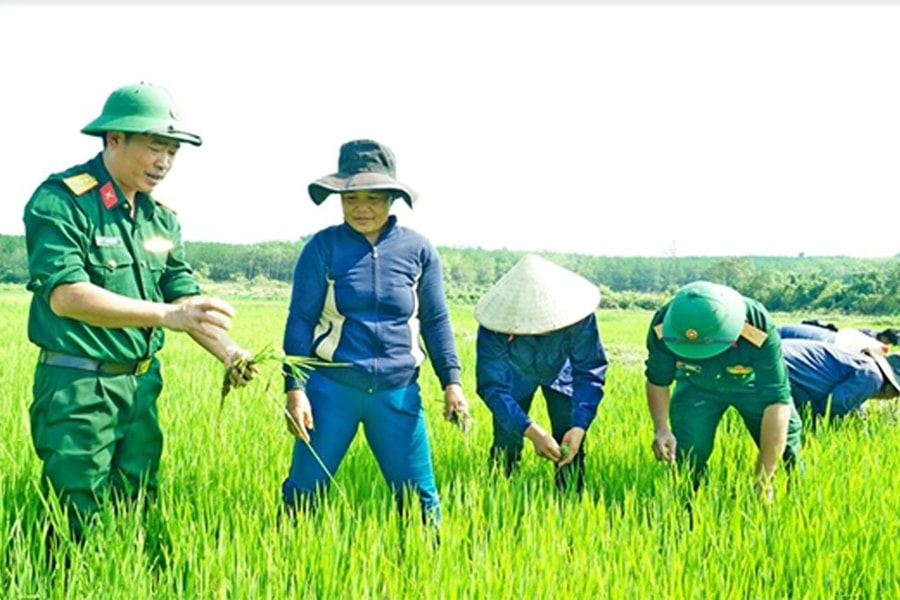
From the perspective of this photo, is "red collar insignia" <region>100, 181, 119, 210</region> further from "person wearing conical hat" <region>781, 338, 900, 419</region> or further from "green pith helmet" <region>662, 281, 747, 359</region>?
"person wearing conical hat" <region>781, 338, 900, 419</region>

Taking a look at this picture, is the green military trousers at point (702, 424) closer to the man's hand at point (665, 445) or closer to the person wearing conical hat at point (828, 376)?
the man's hand at point (665, 445)

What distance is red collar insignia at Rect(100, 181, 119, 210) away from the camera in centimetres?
241

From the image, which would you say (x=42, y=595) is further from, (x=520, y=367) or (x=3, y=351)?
(x=3, y=351)

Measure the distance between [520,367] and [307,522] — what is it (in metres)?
1.36

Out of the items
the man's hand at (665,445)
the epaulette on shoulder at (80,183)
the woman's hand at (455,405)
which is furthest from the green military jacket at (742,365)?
the epaulette on shoulder at (80,183)

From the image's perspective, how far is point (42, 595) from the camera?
6.32 feet

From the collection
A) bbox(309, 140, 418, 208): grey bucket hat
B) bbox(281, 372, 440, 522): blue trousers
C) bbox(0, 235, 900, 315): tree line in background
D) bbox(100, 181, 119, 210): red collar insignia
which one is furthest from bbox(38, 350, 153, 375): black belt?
bbox(0, 235, 900, 315): tree line in background

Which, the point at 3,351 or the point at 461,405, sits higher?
the point at 461,405

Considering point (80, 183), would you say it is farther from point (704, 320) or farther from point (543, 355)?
point (704, 320)

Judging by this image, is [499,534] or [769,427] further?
[769,427]

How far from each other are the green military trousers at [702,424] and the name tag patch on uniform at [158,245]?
2.16 metres

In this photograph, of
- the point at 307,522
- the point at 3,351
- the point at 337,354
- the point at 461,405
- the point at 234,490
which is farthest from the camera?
the point at 3,351

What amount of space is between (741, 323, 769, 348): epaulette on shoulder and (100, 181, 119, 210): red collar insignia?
2.31 m

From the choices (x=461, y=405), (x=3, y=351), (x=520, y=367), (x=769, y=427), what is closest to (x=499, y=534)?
(x=461, y=405)
